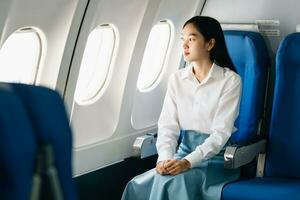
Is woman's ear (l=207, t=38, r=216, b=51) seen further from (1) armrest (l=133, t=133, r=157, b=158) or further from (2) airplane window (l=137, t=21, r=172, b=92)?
(2) airplane window (l=137, t=21, r=172, b=92)

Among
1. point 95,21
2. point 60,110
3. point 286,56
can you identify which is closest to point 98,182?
point 95,21

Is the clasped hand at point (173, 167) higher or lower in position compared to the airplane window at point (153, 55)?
lower

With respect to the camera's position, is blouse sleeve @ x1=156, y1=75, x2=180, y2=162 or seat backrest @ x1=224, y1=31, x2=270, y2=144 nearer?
blouse sleeve @ x1=156, y1=75, x2=180, y2=162

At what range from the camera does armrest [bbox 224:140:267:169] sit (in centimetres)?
284

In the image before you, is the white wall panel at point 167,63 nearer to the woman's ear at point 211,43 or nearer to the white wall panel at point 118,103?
the white wall panel at point 118,103

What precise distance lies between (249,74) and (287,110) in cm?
35

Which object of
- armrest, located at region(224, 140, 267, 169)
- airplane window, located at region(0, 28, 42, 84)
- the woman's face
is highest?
the woman's face

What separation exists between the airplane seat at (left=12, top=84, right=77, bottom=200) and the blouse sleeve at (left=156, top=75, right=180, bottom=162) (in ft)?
6.64

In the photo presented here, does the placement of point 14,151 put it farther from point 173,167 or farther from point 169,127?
point 169,127

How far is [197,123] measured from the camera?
3088 millimetres

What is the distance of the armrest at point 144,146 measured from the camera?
3301mm

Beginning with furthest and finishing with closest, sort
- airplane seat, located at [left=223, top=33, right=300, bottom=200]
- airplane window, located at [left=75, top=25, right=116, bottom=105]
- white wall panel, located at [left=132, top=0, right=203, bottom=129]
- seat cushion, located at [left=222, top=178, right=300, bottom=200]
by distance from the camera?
white wall panel, located at [left=132, top=0, right=203, bottom=129]
airplane window, located at [left=75, top=25, right=116, bottom=105]
airplane seat, located at [left=223, top=33, right=300, bottom=200]
seat cushion, located at [left=222, top=178, right=300, bottom=200]

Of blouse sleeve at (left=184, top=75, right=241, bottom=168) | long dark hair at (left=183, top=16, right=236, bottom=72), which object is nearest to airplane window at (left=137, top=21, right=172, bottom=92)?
long dark hair at (left=183, top=16, right=236, bottom=72)

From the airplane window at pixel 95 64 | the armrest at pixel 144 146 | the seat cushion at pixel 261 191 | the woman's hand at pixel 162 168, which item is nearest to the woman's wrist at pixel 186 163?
the woman's hand at pixel 162 168
